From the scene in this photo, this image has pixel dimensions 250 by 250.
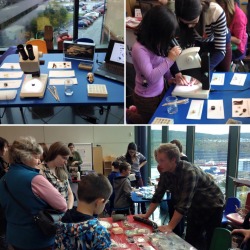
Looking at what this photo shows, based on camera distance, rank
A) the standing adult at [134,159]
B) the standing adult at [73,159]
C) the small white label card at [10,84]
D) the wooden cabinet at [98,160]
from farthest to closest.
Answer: the wooden cabinet at [98,160], the standing adult at [73,159], the standing adult at [134,159], the small white label card at [10,84]

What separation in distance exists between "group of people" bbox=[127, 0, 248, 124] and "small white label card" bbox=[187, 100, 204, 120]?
0.26 metres

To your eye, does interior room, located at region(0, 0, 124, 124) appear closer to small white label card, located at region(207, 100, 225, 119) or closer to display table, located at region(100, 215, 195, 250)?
small white label card, located at region(207, 100, 225, 119)

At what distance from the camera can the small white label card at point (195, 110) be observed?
2330mm

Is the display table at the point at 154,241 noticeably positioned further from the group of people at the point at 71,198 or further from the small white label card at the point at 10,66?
the small white label card at the point at 10,66

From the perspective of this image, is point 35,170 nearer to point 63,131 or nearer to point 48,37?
point 48,37

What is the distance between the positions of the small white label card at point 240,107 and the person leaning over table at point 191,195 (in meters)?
0.51

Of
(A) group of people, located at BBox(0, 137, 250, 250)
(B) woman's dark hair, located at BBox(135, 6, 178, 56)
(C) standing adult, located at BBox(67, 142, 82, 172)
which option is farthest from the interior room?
(C) standing adult, located at BBox(67, 142, 82, 172)

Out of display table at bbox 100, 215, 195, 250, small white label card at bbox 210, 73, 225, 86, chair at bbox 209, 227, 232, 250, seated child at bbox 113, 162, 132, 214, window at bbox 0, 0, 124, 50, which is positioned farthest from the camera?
window at bbox 0, 0, 124, 50

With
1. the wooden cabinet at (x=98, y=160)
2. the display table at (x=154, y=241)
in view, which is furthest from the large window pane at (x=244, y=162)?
the wooden cabinet at (x=98, y=160)

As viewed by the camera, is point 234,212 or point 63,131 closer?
point 234,212

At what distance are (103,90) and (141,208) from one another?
2.11 metres

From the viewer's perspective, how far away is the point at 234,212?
326 cm

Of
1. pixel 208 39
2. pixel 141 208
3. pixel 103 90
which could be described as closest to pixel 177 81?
pixel 208 39

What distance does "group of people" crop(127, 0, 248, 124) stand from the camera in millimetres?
2180
